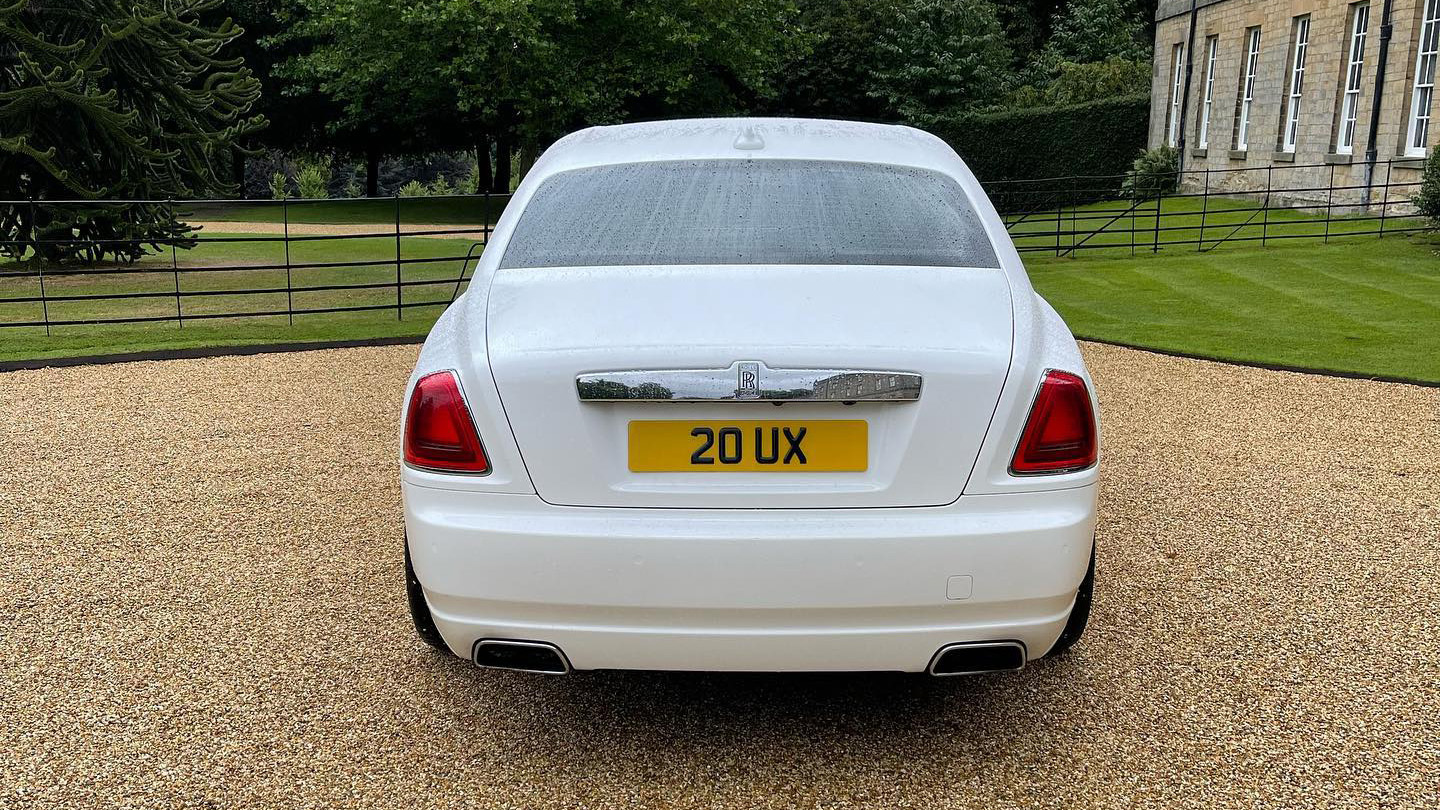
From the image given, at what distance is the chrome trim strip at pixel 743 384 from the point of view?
2.86m

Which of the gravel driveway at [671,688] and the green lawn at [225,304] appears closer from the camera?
the gravel driveway at [671,688]

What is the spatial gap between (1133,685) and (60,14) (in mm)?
19918

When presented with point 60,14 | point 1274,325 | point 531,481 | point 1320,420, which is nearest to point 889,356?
point 531,481

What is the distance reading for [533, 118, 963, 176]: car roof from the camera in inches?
154

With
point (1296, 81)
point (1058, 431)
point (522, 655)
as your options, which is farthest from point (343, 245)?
point (1058, 431)

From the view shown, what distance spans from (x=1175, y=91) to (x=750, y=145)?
35078 millimetres

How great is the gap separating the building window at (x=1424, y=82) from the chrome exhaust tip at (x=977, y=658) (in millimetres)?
22939

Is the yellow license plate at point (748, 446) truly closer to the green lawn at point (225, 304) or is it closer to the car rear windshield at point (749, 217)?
the car rear windshield at point (749, 217)

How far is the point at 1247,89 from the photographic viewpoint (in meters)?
30.9

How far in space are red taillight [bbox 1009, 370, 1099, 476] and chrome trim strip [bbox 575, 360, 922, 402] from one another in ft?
1.32

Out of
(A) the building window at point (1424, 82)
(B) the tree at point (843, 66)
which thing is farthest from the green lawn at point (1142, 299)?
(B) the tree at point (843, 66)

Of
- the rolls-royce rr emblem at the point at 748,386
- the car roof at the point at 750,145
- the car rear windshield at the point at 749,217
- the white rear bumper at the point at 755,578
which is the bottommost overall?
the white rear bumper at the point at 755,578

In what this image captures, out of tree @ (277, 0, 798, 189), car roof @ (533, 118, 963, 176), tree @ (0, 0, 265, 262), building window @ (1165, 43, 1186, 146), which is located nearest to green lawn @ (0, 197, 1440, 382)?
tree @ (0, 0, 265, 262)

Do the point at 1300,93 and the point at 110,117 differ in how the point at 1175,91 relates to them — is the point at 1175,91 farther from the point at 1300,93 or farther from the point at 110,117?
the point at 110,117
